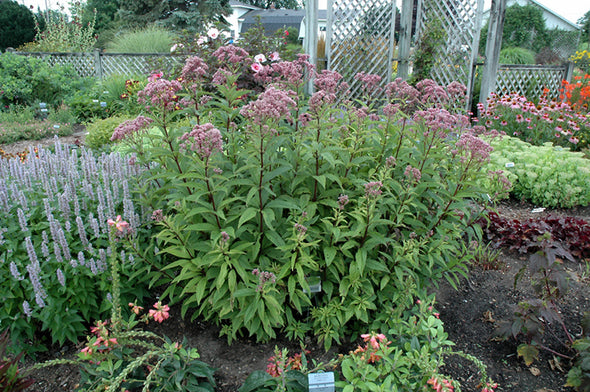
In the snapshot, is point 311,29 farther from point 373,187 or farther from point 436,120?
point 373,187

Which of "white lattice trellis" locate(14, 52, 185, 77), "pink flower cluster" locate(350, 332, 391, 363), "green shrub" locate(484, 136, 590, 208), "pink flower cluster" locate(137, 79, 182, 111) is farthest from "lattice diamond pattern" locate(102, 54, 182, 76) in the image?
"pink flower cluster" locate(350, 332, 391, 363)

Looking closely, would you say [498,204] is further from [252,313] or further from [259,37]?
[259,37]

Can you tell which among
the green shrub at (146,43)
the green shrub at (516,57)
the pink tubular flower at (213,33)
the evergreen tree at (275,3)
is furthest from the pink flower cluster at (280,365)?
the evergreen tree at (275,3)

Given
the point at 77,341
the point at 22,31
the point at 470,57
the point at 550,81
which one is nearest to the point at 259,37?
the point at 470,57

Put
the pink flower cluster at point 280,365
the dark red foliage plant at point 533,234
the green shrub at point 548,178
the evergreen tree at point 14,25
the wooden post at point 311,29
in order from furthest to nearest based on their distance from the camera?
1. the evergreen tree at point 14,25
2. the wooden post at point 311,29
3. the green shrub at point 548,178
4. the dark red foliage plant at point 533,234
5. the pink flower cluster at point 280,365

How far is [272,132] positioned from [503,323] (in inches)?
72.2

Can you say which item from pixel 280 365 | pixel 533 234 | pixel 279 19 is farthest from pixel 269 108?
pixel 279 19

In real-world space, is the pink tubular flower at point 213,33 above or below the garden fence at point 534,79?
above

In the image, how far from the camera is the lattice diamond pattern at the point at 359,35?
7875 mm

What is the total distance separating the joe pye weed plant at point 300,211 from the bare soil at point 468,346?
137mm

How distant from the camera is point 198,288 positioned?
2205 millimetres

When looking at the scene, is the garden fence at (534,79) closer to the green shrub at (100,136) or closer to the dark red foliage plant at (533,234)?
the dark red foliage plant at (533,234)

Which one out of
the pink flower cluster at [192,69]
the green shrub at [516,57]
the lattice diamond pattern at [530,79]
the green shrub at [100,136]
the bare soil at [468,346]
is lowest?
the bare soil at [468,346]

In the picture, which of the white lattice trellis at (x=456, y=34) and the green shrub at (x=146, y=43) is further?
the green shrub at (x=146, y=43)
